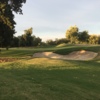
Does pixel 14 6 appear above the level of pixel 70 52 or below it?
above

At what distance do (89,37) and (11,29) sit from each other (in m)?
62.4

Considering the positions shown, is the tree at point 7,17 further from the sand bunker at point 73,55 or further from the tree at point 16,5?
the sand bunker at point 73,55

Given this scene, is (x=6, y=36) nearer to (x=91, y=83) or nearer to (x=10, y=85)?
(x=91, y=83)

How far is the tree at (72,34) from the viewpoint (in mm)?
96062

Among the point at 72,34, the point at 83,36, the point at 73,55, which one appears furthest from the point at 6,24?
the point at 83,36

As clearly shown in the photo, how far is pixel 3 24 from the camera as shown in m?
38.4

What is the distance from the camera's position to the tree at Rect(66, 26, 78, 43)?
96.1 meters

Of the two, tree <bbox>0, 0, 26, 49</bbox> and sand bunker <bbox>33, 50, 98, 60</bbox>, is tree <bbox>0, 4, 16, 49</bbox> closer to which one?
tree <bbox>0, 0, 26, 49</bbox>

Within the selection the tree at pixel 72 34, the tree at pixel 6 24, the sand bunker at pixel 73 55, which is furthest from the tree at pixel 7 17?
the tree at pixel 72 34

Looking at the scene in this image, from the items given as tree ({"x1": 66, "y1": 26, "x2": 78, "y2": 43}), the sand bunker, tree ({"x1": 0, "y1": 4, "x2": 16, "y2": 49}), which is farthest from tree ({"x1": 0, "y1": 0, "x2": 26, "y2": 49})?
tree ({"x1": 66, "y1": 26, "x2": 78, "y2": 43})

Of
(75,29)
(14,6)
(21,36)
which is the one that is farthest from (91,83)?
(75,29)

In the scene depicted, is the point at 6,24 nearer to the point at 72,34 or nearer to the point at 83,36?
the point at 72,34

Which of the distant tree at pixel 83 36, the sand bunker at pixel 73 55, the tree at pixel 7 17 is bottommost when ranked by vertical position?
the sand bunker at pixel 73 55

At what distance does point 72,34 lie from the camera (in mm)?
95938
